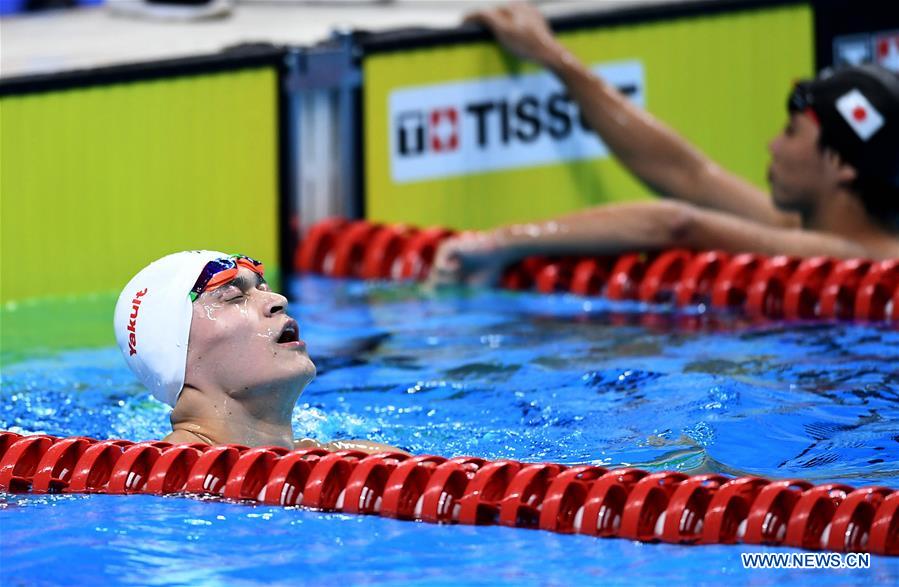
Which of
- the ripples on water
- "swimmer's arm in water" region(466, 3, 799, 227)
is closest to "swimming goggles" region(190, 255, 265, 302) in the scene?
the ripples on water

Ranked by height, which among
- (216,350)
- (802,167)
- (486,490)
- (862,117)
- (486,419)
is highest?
(862,117)

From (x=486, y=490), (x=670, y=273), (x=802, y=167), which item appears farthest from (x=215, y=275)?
(x=802, y=167)

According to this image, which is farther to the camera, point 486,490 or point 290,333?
point 290,333

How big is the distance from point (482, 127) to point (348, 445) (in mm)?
2984

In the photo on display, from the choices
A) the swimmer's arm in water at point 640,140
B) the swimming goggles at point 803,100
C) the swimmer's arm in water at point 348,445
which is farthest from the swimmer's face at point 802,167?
the swimmer's arm in water at point 348,445

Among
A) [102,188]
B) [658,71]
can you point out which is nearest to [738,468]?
[102,188]

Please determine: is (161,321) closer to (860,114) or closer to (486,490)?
(486,490)

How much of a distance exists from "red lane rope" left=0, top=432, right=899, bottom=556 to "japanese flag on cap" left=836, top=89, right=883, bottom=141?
2540mm

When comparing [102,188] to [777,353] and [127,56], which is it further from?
[777,353]

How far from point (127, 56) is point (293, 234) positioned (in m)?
0.90

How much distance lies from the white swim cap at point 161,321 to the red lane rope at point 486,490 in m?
0.15

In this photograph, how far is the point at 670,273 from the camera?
5.89 metres

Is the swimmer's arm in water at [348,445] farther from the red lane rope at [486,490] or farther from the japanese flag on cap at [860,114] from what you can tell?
the japanese flag on cap at [860,114]

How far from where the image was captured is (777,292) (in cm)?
561
